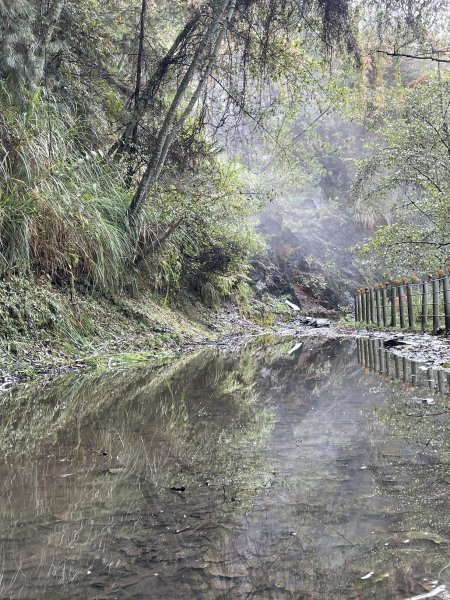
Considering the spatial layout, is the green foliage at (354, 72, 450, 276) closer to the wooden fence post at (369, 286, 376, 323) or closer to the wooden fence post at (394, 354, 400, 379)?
the wooden fence post at (369, 286, 376, 323)

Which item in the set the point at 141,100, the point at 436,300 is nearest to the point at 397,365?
the point at 436,300

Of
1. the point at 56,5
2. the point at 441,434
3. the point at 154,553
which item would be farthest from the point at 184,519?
the point at 56,5

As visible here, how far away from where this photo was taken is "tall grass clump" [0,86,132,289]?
5156 millimetres

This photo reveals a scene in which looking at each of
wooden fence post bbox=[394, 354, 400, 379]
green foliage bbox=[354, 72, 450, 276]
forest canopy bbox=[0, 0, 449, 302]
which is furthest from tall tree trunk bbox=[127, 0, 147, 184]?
green foliage bbox=[354, 72, 450, 276]

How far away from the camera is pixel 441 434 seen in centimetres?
234

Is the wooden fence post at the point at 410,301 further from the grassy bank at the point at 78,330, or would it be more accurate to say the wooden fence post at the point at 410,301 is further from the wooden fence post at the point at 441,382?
the wooden fence post at the point at 441,382

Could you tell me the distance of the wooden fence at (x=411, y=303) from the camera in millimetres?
8984

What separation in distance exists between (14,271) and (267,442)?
3813 millimetres

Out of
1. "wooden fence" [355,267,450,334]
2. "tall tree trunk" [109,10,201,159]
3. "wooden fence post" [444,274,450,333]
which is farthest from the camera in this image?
"wooden fence" [355,267,450,334]

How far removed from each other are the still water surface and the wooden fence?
6064 mm

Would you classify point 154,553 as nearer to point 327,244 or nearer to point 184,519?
point 184,519

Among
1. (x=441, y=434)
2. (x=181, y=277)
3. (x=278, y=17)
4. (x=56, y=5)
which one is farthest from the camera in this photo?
(x=181, y=277)

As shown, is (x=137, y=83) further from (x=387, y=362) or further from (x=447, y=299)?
(x=447, y=299)

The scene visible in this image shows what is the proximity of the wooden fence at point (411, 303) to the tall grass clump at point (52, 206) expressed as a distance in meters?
5.52
